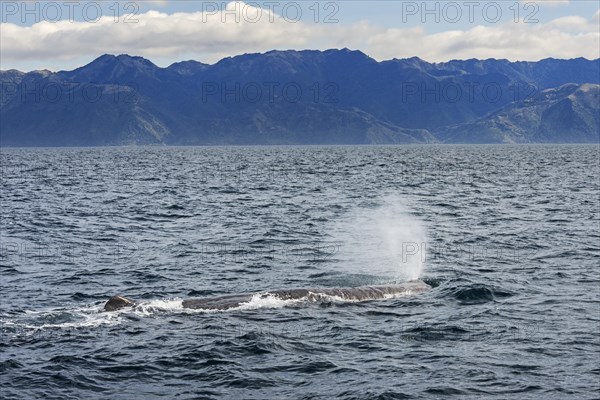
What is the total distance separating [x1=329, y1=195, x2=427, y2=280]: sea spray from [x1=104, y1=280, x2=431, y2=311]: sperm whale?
402 cm

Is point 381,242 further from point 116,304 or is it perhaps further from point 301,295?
point 116,304

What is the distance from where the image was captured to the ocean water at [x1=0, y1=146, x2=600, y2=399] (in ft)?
73.3

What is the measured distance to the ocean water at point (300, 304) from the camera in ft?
73.3

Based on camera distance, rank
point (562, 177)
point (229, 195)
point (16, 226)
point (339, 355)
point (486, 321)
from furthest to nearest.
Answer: point (562, 177)
point (229, 195)
point (16, 226)
point (486, 321)
point (339, 355)

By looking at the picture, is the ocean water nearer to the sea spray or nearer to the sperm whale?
the sea spray

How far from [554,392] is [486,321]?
8.05 m

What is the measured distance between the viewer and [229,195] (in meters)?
84.5

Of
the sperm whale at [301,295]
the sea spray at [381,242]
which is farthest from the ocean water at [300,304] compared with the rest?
the sperm whale at [301,295]

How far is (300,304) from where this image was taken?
3188cm

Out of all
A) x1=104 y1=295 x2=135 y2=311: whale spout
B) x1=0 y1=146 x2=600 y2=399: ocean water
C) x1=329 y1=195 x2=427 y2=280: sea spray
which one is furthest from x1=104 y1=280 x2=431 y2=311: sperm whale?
x1=329 y1=195 x2=427 y2=280: sea spray

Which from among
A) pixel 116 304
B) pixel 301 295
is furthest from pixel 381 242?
pixel 116 304

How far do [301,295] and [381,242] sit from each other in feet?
62.5

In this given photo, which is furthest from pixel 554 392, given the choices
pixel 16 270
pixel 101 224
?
pixel 101 224

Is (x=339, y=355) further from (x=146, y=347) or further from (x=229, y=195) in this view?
(x=229, y=195)
